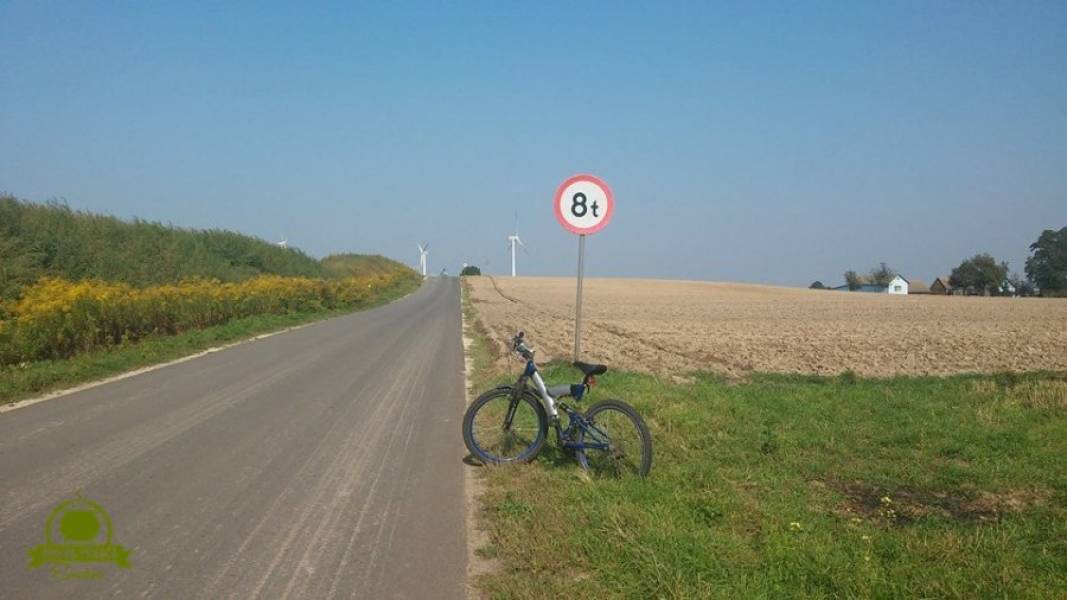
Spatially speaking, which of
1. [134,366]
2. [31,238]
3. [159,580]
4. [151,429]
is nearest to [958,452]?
[159,580]

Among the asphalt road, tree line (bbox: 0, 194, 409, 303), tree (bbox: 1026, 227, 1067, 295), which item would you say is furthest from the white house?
the asphalt road

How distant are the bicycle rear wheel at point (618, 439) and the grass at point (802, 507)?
220 millimetres

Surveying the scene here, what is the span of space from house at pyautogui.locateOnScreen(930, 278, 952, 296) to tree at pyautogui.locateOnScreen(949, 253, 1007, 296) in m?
4.23

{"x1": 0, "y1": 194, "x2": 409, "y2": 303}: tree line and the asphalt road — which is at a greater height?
{"x1": 0, "y1": 194, "x2": 409, "y2": 303}: tree line

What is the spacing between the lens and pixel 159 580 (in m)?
4.13

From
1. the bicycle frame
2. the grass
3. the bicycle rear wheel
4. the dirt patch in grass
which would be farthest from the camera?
the bicycle frame

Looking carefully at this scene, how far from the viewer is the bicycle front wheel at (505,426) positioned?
22.0 feet

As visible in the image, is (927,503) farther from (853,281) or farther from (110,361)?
(853,281)

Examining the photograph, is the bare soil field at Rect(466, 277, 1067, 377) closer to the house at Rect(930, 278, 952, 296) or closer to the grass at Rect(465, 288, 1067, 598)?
the grass at Rect(465, 288, 1067, 598)

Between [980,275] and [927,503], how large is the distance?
117707 mm

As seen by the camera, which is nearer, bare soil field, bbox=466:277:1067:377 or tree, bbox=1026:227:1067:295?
bare soil field, bbox=466:277:1067:377

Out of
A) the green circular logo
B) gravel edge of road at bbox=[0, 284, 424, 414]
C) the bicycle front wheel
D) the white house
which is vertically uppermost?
the white house

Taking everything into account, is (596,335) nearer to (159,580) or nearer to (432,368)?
(432,368)

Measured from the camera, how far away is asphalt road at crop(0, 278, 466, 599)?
420 cm
